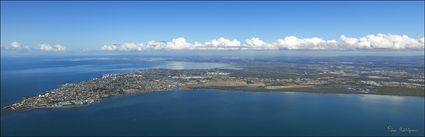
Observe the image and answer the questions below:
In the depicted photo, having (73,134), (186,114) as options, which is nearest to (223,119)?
(186,114)

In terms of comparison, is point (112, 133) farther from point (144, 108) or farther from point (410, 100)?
point (410, 100)

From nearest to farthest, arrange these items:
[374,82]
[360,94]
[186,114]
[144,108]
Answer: [186,114] < [144,108] < [360,94] < [374,82]

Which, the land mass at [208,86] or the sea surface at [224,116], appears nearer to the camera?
the sea surface at [224,116]

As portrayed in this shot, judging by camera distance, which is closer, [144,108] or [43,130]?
[43,130]

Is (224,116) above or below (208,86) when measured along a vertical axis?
below

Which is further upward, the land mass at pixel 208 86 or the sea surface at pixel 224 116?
the land mass at pixel 208 86

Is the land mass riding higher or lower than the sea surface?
higher

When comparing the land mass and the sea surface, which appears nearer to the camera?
the sea surface

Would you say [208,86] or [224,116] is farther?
[208,86]
